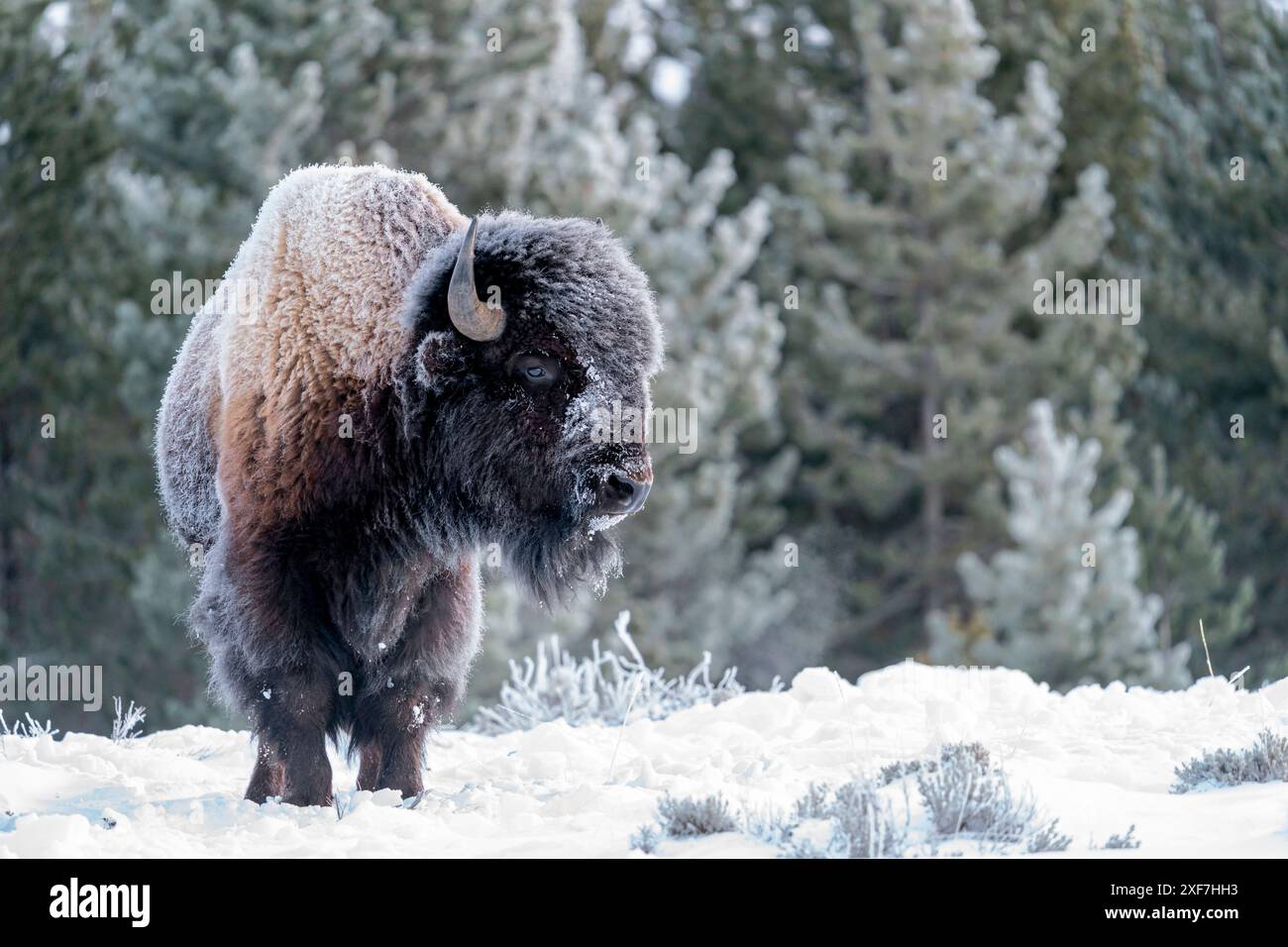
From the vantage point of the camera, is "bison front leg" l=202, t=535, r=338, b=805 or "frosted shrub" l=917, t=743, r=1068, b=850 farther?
"bison front leg" l=202, t=535, r=338, b=805

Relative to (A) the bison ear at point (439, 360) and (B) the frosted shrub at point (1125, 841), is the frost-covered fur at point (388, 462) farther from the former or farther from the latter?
(B) the frosted shrub at point (1125, 841)

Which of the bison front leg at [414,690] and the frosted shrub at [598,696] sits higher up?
the bison front leg at [414,690]

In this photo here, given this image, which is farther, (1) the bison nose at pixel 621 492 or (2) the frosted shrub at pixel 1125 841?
(1) the bison nose at pixel 621 492

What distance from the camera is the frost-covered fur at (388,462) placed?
5.67m

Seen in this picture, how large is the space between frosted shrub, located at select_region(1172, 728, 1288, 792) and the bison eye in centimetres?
237

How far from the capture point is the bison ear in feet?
19.3

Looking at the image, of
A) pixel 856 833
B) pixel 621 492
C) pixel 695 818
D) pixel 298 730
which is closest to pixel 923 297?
pixel 621 492

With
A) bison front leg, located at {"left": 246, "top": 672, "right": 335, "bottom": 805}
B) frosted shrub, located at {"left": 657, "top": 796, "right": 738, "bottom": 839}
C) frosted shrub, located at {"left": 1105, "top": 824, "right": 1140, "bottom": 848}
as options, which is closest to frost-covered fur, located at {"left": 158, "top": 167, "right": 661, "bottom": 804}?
bison front leg, located at {"left": 246, "top": 672, "right": 335, "bottom": 805}

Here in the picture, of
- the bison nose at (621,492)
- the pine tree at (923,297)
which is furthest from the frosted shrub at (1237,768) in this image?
the pine tree at (923,297)

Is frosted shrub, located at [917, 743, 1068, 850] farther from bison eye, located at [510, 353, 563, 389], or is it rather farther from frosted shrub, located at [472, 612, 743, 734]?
frosted shrub, located at [472, 612, 743, 734]

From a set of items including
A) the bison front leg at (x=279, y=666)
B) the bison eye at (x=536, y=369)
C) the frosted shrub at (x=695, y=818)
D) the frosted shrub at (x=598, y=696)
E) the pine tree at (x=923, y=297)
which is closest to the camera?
the frosted shrub at (x=695, y=818)

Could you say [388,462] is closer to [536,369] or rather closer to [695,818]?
[536,369]

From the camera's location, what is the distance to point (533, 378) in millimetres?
5824
